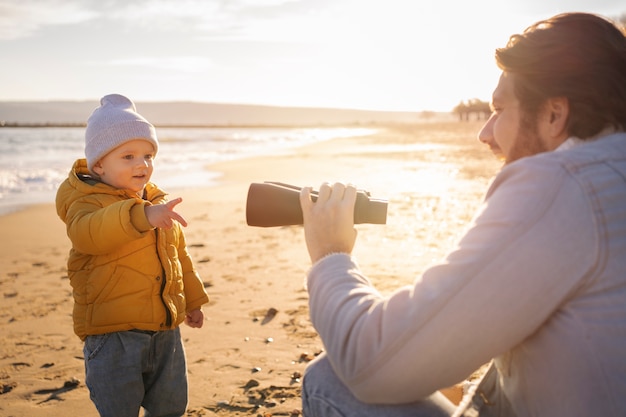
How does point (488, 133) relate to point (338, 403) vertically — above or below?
above

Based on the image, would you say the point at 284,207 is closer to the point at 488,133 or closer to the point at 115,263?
the point at 488,133

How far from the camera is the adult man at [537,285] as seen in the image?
1.09m

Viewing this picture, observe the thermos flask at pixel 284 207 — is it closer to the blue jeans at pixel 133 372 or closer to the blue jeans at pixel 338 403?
the blue jeans at pixel 338 403

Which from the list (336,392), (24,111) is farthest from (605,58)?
(24,111)

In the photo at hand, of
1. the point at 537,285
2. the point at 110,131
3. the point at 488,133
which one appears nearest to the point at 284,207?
the point at 488,133

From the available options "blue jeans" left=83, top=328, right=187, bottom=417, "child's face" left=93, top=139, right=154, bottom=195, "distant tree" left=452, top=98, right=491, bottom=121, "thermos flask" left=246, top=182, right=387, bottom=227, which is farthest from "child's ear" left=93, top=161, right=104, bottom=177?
"distant tree" left=452, top=98, right=491, bottom=121

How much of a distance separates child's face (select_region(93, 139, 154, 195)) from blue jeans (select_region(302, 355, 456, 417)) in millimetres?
1276

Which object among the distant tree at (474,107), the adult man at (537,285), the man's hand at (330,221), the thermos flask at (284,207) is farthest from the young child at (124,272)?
the distant tree at (474,107)

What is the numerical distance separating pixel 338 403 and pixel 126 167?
1478 millimetres

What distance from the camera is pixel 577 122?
1.34 meters

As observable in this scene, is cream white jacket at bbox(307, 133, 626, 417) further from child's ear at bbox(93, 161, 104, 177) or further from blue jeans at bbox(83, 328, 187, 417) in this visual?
child's ear at bbox(93, 161, 104, 177)

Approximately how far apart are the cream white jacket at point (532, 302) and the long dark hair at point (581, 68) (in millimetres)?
122

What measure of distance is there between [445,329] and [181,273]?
1.67 meters

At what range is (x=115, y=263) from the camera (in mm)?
2279
